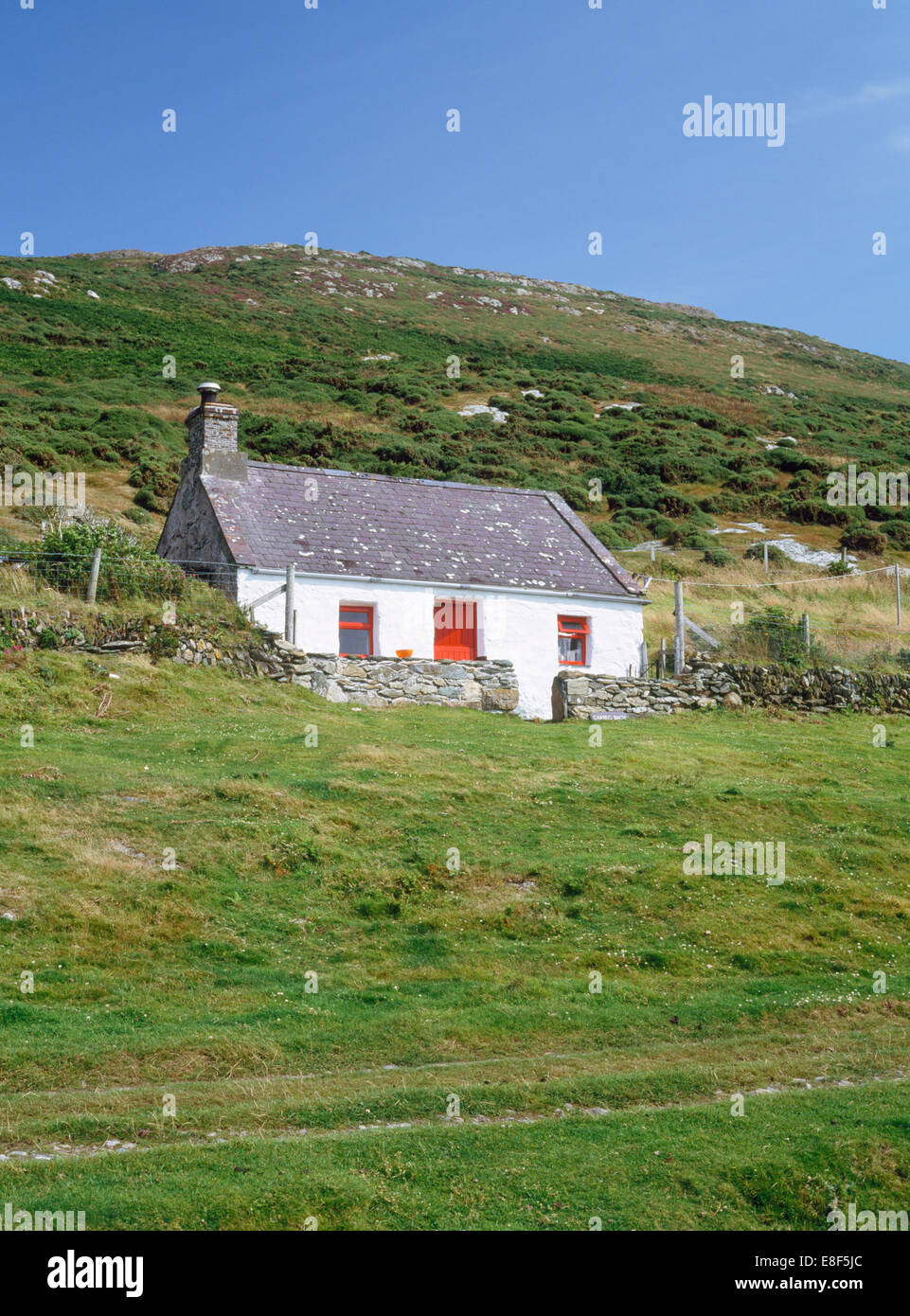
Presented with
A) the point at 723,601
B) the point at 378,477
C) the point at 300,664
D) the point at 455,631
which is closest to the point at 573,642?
the point at 455,631

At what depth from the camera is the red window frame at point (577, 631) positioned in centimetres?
3425

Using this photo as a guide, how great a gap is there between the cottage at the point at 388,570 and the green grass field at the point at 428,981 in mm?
8074

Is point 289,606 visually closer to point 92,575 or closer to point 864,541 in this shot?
point 92,575

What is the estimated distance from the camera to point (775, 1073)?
1137cm

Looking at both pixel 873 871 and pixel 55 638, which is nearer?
pixel 873 871

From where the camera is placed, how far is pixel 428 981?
1338 cm

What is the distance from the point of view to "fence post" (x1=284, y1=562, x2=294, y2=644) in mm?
29453

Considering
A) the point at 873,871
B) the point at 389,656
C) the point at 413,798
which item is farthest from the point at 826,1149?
the point at 389,656

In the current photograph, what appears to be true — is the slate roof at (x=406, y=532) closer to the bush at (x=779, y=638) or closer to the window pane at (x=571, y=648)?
the window pane at (x=571, y=648)

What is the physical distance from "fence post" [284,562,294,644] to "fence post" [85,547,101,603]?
4911 millimetres

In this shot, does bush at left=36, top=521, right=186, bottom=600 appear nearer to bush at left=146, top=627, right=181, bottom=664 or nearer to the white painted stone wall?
bush at left=146, top=627, right=181, bottom=664

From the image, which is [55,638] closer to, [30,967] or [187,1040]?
[30,967]

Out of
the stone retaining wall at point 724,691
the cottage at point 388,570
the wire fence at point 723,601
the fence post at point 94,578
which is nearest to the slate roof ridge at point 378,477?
the cottage at point 388,570
